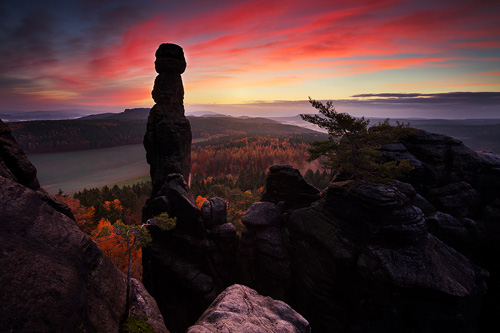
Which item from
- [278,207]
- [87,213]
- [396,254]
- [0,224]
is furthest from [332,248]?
[87,213]

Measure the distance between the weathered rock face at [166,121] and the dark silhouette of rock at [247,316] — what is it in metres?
18.0

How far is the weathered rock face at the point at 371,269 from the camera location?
14.8 metres

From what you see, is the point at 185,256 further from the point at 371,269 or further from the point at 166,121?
the point at 371,269

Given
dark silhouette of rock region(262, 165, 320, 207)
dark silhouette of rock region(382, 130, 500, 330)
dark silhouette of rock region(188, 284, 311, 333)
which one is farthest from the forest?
dark silhouette of rock region(382, 130, 500, 330)

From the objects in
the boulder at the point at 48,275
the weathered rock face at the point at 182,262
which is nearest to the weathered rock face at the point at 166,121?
the weathered rock face at the point at 182,262

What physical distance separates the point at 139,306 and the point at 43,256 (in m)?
6.44

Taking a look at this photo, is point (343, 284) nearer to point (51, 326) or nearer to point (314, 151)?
point (314, 151)

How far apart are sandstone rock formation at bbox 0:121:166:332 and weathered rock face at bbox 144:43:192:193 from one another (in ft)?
49.7

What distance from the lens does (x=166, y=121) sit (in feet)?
84.9

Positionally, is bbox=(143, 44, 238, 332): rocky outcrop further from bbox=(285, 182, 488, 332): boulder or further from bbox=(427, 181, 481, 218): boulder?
bbox=(427, 181, 481, 218): boulder

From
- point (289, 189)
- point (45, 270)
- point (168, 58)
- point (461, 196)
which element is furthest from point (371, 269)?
point (168, 58)

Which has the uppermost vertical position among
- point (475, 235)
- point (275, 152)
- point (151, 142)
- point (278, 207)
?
point (151, 142)

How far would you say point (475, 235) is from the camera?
62.3ft

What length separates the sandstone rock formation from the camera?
259 inches
